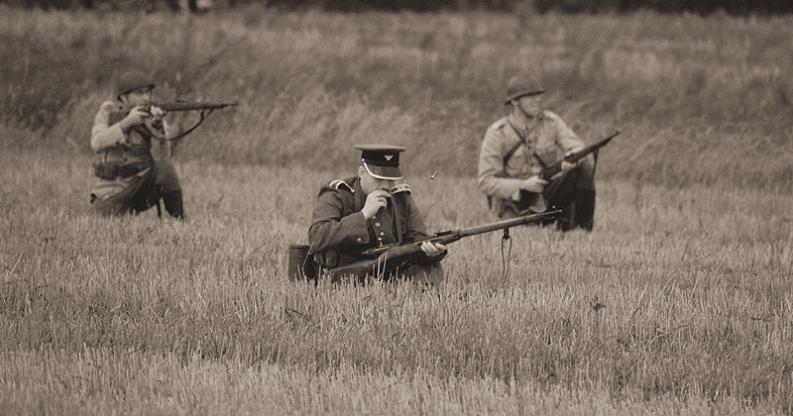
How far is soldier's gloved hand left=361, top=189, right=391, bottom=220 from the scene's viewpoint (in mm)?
7352

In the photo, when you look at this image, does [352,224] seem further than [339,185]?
No

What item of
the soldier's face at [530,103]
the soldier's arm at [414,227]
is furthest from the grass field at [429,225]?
the soldier's face at [530,103]

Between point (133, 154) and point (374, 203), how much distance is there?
450cm

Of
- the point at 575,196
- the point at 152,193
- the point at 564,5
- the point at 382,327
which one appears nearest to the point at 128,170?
the point at 152,193

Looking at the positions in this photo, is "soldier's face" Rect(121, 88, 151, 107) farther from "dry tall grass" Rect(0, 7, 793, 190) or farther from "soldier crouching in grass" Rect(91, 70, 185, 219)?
"dry tall grass" Rect(0, 7, 793, 190)

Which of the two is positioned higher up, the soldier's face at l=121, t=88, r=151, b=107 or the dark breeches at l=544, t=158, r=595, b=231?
the soldier's face at l=121, t=88, r=151, b=107

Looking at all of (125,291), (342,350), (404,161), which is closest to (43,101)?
(404,161)

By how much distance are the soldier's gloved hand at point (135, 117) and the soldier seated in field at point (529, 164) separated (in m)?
3.14

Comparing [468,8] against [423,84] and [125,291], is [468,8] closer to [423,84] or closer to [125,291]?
[423,84]

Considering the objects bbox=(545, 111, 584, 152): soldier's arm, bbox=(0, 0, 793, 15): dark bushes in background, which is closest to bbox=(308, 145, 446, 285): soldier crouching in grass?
bbox=(545, 111, 584, 152): soldier's arm

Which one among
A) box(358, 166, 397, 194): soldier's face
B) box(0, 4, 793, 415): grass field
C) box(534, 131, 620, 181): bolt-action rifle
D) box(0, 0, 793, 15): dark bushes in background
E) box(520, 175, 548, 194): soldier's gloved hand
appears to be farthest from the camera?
box(0, 0, 793, 15): dark bushes in background

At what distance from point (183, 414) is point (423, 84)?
1540 centimetres

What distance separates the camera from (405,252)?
24.6 feet

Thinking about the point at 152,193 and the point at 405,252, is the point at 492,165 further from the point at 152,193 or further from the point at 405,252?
the point at 405,252
